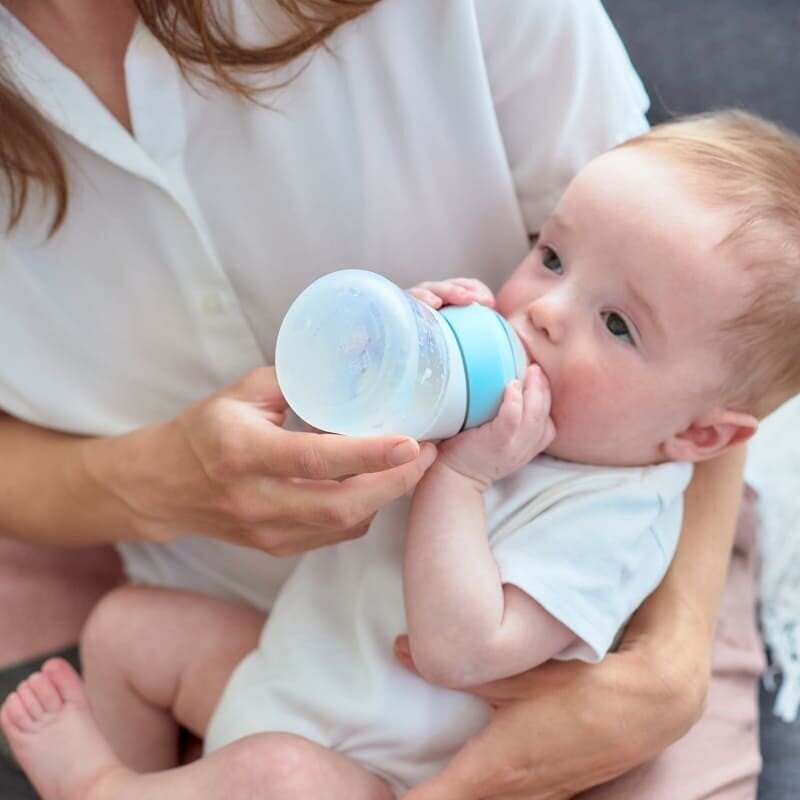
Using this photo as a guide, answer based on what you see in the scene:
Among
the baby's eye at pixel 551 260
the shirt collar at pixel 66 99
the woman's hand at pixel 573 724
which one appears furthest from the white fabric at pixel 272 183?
the woman's hand at pixel 573 724

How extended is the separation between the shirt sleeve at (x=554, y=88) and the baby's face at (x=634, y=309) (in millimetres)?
103

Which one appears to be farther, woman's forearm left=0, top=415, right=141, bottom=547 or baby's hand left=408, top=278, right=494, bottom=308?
woman's forearm left=0, top=415, right=141, bottom=547

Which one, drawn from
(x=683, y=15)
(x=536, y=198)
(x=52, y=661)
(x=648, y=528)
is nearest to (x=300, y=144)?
(x=536, y=198)

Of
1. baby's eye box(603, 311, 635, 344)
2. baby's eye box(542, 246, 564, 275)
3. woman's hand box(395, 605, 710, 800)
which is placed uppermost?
baby's eye box(542, 246, 564, 275)

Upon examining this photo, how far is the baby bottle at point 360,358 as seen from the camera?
758 millimetres

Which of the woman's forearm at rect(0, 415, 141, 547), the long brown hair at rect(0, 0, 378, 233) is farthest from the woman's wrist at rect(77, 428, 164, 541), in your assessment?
the long brown hair at rect(0, 0, 378, 233)

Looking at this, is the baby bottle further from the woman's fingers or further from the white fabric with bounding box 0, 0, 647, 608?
the white fabric with bounding box 0, 0, 647, 608

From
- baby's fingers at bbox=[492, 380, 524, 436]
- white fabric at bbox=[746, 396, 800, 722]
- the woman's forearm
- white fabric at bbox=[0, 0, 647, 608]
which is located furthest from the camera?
white fabric at bbox=[746, 396, 800, 722]

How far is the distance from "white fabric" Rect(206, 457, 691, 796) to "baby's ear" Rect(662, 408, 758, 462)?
2 cm

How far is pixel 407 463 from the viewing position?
2.77 ft

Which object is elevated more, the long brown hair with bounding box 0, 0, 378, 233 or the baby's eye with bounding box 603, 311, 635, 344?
the long brown hair with bounding box 0, 0, 378, 233

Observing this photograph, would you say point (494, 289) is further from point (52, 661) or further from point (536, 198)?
point (52, 661)

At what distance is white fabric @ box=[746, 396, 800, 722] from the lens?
123 cm

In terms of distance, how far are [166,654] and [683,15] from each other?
1133 mm
